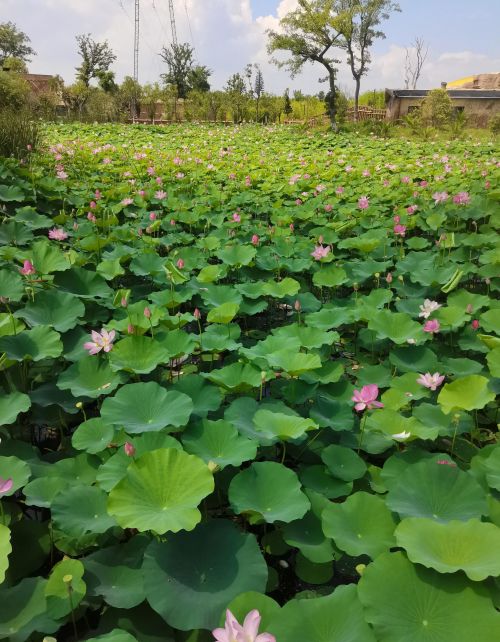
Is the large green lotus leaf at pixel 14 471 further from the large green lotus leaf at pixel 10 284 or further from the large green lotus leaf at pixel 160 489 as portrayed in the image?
the large green lotus leaf at pixel 10 284

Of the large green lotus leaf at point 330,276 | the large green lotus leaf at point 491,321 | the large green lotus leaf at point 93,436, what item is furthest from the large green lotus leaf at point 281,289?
the large green lotus leaf at point 93,436

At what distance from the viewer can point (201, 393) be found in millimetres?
1581

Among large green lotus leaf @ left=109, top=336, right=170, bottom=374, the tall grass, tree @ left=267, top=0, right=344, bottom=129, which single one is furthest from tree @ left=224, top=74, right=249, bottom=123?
large green lotus leaf @ left=109, top=336, right=170, bottom=374

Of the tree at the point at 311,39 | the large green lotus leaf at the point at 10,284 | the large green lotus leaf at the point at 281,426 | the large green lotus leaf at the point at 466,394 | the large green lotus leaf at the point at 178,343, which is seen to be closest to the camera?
the large green lotus leaf at the point at 281,426

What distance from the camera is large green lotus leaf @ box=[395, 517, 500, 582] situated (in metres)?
0.89

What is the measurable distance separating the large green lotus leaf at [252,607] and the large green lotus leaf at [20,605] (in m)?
0.39

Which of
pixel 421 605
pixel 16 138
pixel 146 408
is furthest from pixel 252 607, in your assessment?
pixel 16 138

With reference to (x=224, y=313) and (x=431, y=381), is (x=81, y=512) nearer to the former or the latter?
(x=224, y=313)

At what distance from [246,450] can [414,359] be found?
101cm

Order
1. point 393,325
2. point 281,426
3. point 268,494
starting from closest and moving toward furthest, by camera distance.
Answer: point 268,494 → point 281,426 → point 393,325

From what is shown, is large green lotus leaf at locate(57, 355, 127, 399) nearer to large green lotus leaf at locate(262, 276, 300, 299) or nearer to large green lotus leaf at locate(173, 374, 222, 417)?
large green lotus leaf at locate(173, 374, 222, 417)

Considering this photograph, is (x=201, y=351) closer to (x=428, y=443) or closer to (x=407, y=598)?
(x=428, y=443)

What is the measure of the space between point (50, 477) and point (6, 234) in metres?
2.09

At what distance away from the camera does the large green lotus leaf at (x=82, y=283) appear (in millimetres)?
2234
